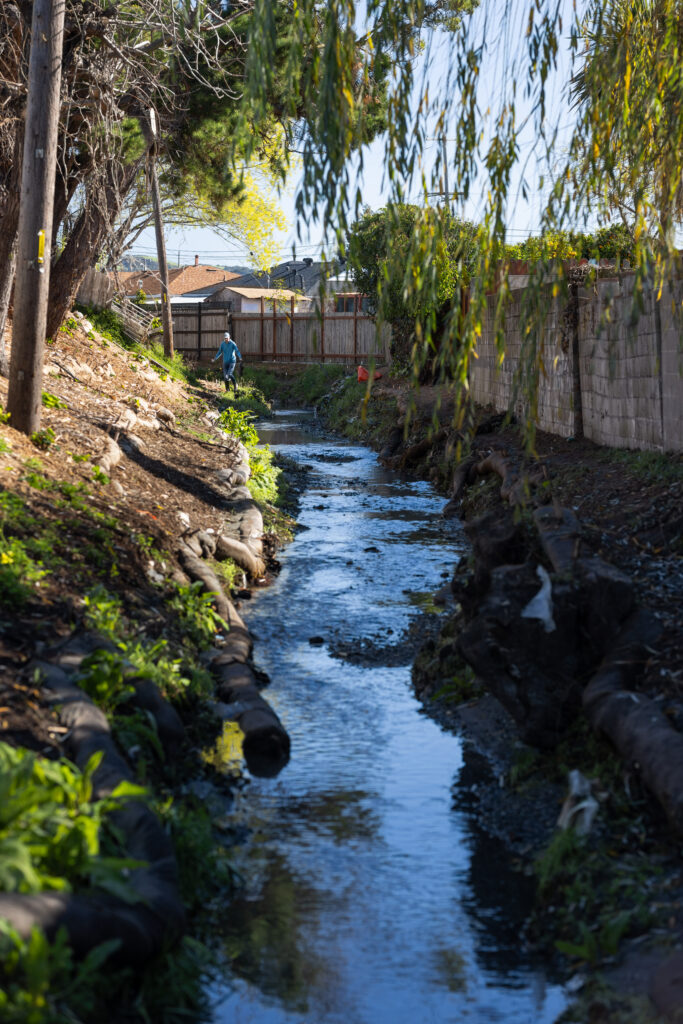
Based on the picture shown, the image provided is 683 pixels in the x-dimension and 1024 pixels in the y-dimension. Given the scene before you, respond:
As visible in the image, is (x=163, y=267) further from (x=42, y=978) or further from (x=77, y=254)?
(x=42, y=978)

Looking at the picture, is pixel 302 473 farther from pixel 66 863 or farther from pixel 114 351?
pixel 66 863

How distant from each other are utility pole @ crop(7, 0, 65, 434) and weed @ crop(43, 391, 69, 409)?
7.01 feet

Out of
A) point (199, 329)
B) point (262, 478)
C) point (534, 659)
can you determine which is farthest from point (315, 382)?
point (534, 659)

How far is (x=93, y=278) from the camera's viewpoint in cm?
2172

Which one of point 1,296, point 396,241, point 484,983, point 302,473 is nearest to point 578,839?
point 484,983

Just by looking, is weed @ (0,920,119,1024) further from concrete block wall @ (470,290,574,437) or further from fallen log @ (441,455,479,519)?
fallen log @ (441,455,479,519)

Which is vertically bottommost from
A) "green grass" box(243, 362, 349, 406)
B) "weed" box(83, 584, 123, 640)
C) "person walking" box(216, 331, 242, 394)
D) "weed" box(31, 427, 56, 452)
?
"weed" box(83, 584, 123, 640)

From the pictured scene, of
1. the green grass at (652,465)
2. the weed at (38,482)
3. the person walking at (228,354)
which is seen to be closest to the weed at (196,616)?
the weed at (38,482)

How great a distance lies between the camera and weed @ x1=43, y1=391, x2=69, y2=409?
11461 millimetres

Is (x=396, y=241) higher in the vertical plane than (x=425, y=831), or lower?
higher

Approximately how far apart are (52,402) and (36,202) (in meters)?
2.84

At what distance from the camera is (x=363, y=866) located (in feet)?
15.0

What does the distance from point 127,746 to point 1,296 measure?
7820 millimetres

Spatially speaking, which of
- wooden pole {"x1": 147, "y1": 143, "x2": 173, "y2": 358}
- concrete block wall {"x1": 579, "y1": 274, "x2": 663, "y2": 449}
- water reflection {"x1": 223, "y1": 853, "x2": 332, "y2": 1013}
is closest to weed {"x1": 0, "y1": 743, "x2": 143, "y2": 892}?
water reflection {"x1": 223, "y1": 853, "x2": 332, "y2": 1013}
